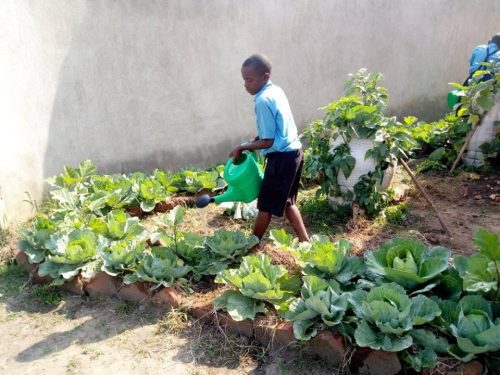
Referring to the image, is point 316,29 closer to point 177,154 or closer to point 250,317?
point 177,154

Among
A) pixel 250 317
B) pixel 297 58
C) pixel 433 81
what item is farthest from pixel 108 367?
pixel 433 81

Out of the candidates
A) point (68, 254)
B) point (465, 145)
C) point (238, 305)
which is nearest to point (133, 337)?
point (238, 305)

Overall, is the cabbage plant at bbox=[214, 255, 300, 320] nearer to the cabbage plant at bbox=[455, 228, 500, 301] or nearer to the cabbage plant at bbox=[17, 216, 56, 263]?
the cabbage plant at bbox=[455, 228, 500, 301]

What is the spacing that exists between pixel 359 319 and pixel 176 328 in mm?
1139

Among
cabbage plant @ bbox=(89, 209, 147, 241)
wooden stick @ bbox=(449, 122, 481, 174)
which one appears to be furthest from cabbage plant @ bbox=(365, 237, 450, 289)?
wooden stick @ bbox=(449, 122, 481, 174)

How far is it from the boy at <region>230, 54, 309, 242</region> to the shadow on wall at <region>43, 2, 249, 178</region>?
214cm

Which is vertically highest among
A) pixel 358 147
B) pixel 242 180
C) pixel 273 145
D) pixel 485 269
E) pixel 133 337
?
pixel 273 145

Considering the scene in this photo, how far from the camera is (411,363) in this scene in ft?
6.62

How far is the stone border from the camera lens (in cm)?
212

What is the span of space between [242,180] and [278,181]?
0.87 feet

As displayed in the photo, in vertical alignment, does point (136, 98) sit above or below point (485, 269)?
above

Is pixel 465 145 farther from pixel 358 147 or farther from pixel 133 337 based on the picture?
pixel 133 337

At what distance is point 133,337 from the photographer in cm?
263

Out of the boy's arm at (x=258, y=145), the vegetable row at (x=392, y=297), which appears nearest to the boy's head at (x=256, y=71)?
the boy's arm at (x=258, y=145)
